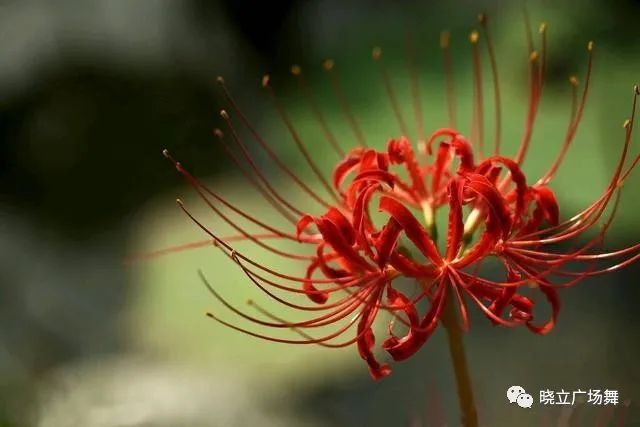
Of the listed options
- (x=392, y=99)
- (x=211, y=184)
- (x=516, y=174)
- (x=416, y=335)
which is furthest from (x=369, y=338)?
(x=211, y=184)

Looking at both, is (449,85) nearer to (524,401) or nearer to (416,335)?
(524,401)

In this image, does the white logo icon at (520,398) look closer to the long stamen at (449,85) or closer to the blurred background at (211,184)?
the blurred background at (211,184)

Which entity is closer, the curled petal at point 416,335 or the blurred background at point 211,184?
the curled petal at point 416,335

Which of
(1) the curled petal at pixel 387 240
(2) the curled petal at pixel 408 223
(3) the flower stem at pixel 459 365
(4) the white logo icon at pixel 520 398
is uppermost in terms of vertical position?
(4) the white logo icon at pixel 520 398

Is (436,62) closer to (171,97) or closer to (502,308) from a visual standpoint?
(171,97)

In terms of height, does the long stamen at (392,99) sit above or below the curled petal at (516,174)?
above

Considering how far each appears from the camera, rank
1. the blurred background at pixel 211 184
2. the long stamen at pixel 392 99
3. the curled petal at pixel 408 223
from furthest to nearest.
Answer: the blurred background at pixel 211 184
the long stamen at pixel 392 99
the curled petal at pixel 408 223

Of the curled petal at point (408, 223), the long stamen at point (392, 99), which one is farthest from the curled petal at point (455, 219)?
the long stamen at point (392, 99)
